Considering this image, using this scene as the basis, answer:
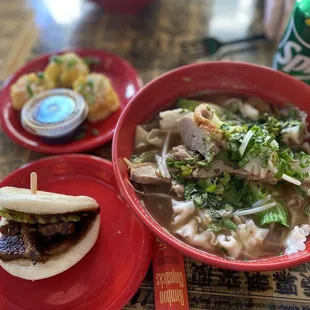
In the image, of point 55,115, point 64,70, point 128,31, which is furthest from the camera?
point 128,31

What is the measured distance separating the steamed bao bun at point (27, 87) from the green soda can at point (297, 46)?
4.07ft

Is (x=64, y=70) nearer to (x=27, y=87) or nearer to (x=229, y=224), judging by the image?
(x=27, y=87)

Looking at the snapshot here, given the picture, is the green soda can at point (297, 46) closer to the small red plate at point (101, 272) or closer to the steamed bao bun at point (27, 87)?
the small red plate at point (101, 272)

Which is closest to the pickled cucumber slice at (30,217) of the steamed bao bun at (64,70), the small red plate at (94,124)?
the small red plate at (94,124)

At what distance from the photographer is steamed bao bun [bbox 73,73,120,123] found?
1.91 meters

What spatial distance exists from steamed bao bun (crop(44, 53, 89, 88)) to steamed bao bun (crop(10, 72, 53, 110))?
0.04 m

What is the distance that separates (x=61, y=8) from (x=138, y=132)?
1.64 m

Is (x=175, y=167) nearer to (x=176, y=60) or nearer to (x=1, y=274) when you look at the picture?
Answer: (x=1, y=274)

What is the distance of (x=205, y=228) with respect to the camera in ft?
4.42

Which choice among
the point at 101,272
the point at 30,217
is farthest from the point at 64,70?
the point at 101,272

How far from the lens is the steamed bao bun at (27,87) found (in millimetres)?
1953

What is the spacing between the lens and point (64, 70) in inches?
81.4

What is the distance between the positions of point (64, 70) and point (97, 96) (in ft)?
1.02

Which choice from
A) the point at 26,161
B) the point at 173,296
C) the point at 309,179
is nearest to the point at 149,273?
the point at 173,296
